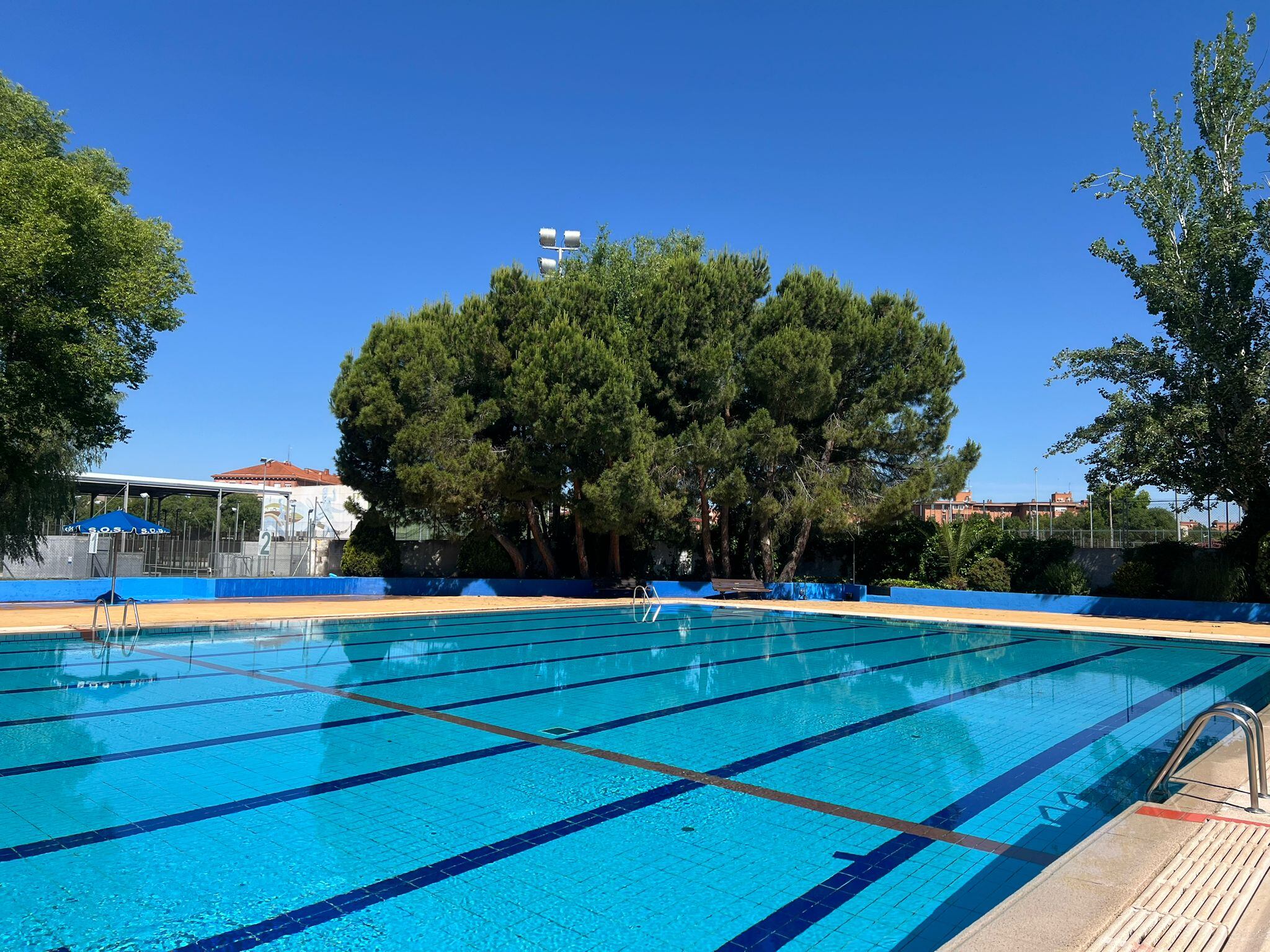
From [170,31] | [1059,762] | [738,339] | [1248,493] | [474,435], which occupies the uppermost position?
[170,31]

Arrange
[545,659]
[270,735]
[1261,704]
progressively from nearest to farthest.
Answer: [270,735], [1261,704], [545,659]

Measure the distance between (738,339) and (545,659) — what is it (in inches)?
540

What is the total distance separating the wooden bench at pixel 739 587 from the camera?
834 inches

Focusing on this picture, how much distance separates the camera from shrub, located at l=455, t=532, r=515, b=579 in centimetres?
2503

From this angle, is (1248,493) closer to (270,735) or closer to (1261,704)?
(1261,704)

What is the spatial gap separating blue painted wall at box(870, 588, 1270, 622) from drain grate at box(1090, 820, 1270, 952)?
645 inches

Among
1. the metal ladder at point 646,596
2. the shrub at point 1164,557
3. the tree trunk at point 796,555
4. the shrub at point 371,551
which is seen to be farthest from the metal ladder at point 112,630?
the shrub at point 1164,557

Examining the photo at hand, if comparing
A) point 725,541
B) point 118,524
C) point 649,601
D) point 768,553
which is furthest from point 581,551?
point 118,524

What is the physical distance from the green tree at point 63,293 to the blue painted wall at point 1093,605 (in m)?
19.4

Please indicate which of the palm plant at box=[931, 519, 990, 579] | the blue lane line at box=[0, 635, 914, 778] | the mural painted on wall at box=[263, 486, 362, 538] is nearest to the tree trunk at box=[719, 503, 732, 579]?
the palm plant at box=[931, 519, 990, 579]

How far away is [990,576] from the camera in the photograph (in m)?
21.7

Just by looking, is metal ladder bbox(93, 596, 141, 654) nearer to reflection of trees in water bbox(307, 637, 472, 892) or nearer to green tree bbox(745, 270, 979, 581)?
reflection of trees in water bbox(307, 637, 472, 892)

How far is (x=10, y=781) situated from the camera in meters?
5.52

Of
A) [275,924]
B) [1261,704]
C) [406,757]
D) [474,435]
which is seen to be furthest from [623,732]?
[474,435]
